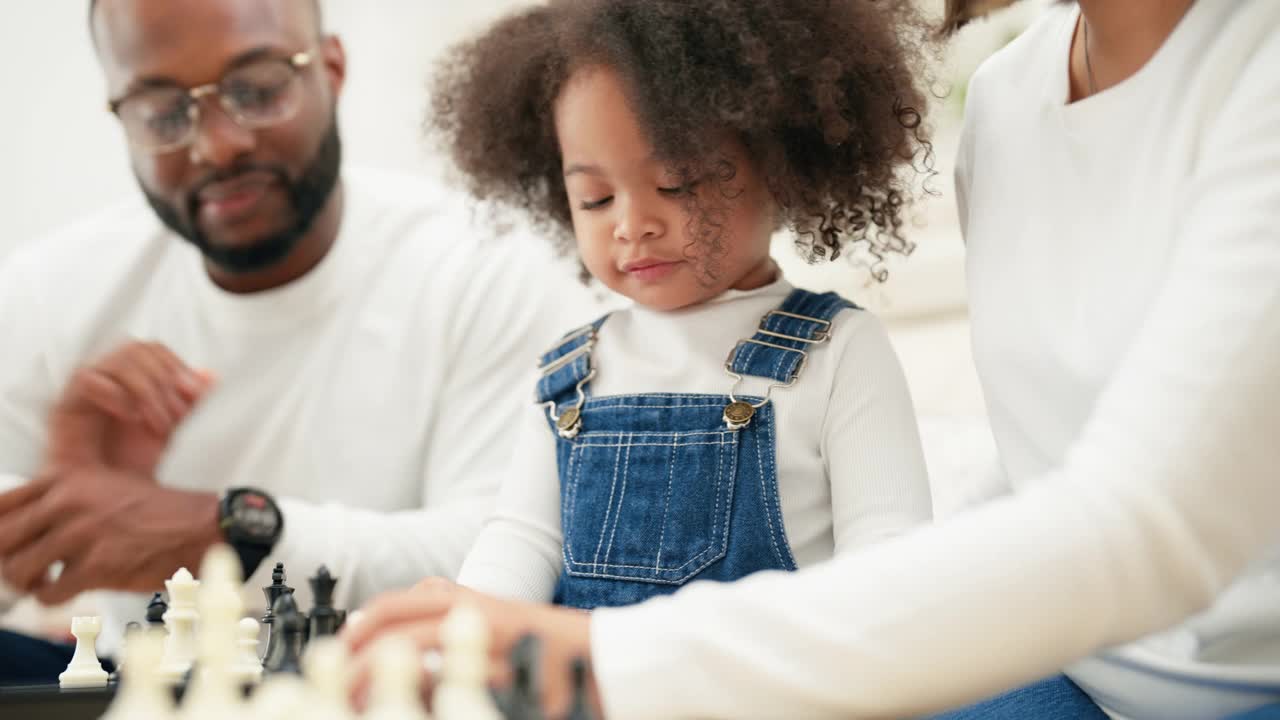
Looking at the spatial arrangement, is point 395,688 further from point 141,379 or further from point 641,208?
point 141,379

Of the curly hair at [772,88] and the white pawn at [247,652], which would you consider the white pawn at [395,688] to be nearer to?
the white pawn at [247,652]

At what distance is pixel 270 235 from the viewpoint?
5.98 feet

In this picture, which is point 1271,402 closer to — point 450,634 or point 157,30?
point 450,634

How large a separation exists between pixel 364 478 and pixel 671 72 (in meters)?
0.90

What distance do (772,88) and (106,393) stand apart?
36.6 inches

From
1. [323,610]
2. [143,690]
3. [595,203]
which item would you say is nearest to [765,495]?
[595,203]

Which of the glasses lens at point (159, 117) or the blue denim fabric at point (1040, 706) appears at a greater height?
the glasses lens at point (159, 117)

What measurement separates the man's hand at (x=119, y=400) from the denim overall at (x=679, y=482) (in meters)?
0.60

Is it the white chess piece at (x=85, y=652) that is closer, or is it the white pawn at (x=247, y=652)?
the white pawn at (x=247, y=652)

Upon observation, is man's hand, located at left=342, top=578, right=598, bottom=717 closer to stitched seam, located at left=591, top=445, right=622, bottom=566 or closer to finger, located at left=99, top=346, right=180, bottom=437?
stitched seam, located at left=591, top=445, right=622, bottom=566

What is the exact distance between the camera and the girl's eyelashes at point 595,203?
118 centimetres

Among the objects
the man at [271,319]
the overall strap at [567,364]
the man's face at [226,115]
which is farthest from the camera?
the man's face at [226,115]

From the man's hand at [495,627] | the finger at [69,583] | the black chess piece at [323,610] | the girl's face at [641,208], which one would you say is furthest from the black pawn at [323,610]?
the finger at [69,583]

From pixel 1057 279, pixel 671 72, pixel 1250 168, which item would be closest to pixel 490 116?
pixel 671 72
